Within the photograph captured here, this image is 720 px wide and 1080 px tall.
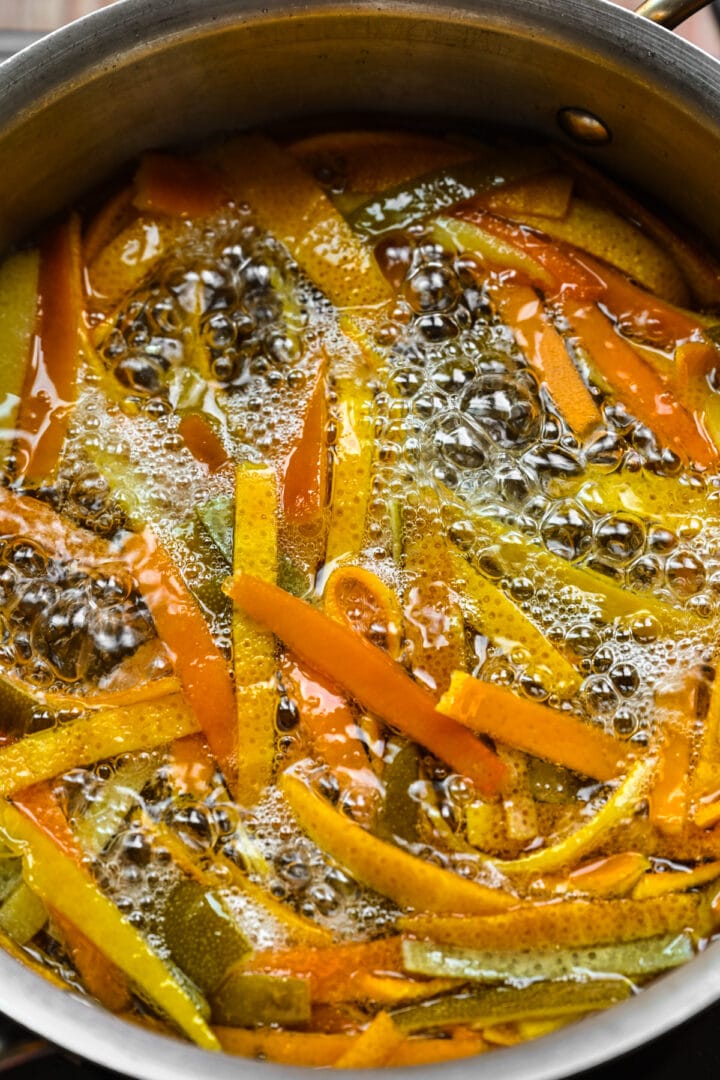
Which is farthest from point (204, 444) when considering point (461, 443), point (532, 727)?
point (532, 727)

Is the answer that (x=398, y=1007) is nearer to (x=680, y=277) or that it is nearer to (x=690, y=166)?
A: (x=680, y=277)

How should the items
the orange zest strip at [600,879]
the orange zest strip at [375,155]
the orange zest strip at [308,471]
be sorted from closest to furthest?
the orange zest strip at [600,879]
the orange zest strip at [308,471]
the orange zest strip at [375,155]

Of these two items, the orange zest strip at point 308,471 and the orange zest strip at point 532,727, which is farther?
the orange zest strip at point 308,471

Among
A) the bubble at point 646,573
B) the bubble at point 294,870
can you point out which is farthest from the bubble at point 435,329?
the bubble at point 294,870

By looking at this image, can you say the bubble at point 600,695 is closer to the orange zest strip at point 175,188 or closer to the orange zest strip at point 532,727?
the orange zest strip at point 532,727

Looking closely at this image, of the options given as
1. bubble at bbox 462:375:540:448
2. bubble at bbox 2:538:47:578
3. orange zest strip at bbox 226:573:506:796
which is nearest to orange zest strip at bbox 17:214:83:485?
bubble at bbox 2:538:47:578
